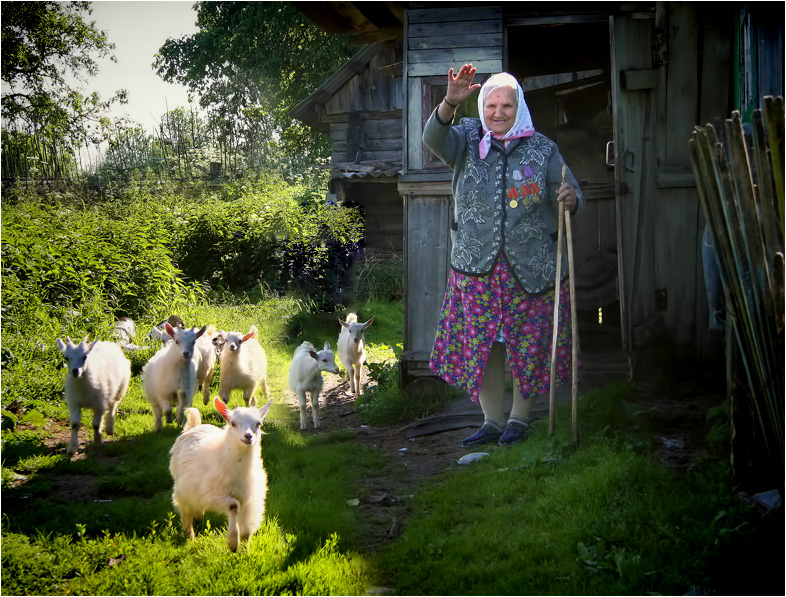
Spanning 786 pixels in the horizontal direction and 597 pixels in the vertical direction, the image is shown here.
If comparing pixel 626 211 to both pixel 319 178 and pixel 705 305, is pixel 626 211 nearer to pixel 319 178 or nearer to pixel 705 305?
pixel 705 305

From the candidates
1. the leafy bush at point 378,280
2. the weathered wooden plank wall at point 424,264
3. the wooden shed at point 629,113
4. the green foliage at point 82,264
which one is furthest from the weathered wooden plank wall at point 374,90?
the weathered wooden plank wall at point 424,264

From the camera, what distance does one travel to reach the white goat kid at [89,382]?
550cm

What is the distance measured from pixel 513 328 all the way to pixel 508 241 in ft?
2.12

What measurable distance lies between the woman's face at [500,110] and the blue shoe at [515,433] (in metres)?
2.21

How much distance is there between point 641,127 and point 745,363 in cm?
363

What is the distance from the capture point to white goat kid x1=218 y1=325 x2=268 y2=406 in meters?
7.00

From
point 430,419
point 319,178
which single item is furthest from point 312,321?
point 319,178

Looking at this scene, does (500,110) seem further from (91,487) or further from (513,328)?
(91,487)

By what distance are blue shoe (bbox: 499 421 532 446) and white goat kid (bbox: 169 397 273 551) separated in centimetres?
205

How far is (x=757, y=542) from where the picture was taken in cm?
319

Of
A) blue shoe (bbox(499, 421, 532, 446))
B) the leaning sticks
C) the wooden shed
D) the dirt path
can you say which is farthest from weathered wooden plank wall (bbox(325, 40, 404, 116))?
blue shoe (bbox(499, 421, 532, 446))

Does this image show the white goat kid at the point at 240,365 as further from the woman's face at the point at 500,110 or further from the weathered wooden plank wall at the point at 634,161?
the weathered wooden plank wall at the point at 634,161

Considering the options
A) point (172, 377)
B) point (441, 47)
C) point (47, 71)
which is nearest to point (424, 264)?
point (441, 47)

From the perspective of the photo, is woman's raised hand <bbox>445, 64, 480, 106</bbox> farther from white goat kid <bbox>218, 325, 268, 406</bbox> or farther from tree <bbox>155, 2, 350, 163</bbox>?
tree <bbox>155, 2, 350, 163</bbox>
